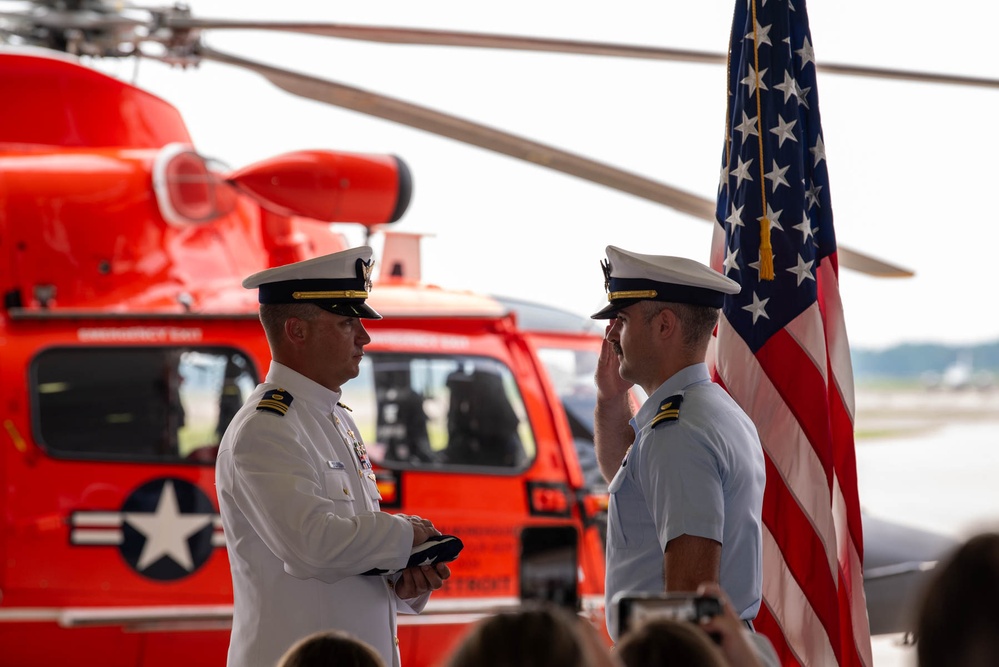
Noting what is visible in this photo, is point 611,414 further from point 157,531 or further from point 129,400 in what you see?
point 129,400

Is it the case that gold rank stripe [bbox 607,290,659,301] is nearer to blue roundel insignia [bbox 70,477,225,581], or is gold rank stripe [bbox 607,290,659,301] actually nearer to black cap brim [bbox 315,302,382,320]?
black cap brim [bbox 315,302,382,320]

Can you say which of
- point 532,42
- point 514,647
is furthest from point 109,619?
point 514,647

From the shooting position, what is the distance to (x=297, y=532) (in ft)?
6.74

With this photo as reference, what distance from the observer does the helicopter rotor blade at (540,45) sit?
295 centimetres

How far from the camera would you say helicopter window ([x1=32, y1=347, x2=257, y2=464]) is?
4281mm

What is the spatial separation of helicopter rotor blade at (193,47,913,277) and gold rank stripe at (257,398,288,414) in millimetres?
1259

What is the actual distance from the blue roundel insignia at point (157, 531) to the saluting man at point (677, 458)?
2436mm

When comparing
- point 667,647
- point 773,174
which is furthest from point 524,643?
point 773,174

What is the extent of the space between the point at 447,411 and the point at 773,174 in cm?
234

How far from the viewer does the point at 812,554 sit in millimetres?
2613

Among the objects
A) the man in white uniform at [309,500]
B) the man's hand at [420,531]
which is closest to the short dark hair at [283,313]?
the man in white uniform at [309,500]

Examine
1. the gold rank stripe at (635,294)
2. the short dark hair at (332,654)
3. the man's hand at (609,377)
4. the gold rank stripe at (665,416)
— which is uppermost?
the gold rank stripe at (635,294)

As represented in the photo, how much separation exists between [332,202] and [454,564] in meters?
1.56

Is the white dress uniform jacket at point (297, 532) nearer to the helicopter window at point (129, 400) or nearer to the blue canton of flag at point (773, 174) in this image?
the blue canton of flag at point (773, 174)
